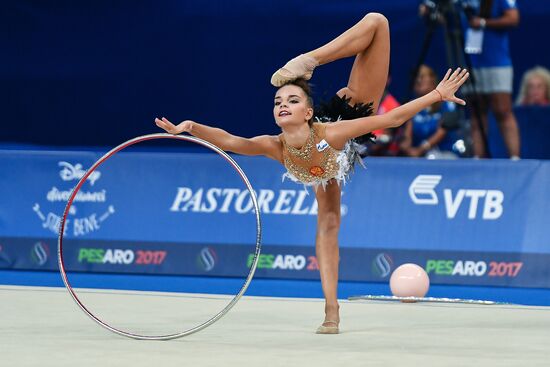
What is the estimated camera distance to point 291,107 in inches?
225

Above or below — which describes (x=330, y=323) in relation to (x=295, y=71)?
below

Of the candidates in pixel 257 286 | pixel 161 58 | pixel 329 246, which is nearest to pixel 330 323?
pixel 329 246

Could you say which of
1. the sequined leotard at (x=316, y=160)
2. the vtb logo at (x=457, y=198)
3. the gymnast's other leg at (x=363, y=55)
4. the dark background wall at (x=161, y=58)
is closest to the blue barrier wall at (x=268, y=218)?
the vtb logo at (x=457, y=198)

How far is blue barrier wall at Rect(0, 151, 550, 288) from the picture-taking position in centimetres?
798

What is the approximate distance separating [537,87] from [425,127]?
1.28 m

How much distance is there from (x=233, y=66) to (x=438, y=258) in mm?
4763

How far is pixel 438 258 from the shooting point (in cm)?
801

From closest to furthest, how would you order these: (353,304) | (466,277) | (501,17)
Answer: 1. (353,304)
2. (466,277)
3. (501,17)

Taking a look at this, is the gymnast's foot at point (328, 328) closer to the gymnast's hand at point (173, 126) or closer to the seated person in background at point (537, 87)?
the gymnast's hand at point (173, 126)

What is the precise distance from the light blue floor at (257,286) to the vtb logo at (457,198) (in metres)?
0.52

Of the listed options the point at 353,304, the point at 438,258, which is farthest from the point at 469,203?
the point at 353,304

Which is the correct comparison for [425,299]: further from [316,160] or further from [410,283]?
[316,160]

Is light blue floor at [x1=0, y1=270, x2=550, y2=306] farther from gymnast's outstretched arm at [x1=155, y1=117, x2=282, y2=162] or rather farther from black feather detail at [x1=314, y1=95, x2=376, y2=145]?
gymnast's outstretched arm at [x1=155, y1=117, x2=282, y2=162]

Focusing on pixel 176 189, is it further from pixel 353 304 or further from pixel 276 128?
pixel 276 128
